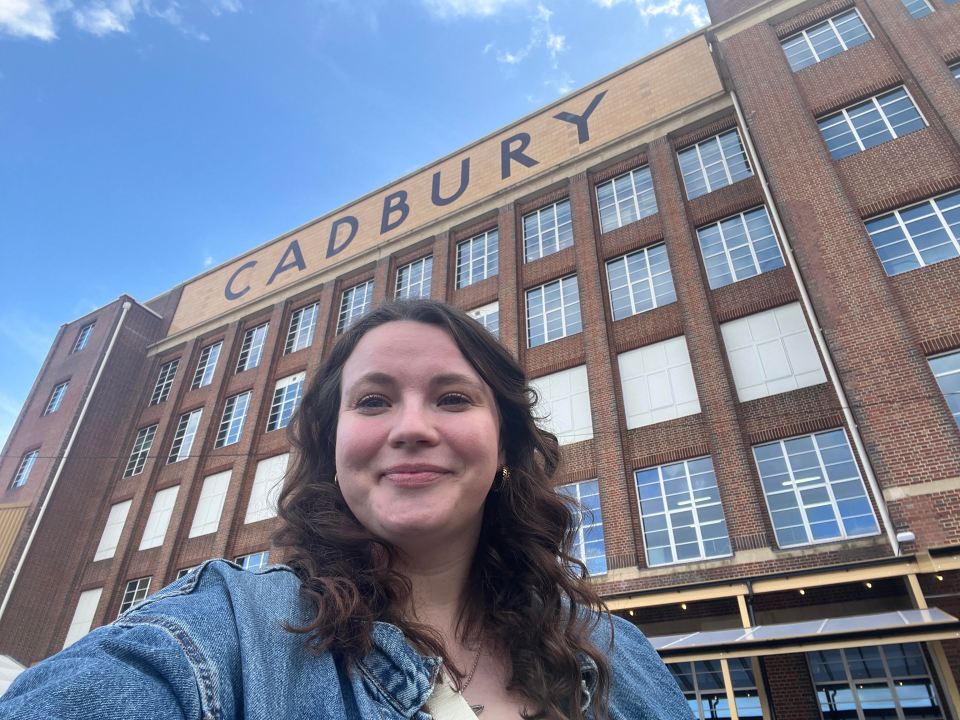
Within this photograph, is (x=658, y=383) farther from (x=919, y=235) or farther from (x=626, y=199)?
(x=626, y=199)

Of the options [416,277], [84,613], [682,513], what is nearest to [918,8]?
[682,513]

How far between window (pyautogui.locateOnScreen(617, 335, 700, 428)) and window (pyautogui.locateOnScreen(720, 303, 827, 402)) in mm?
1119

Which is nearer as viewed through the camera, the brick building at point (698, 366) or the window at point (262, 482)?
the brick building at point (698, 366)

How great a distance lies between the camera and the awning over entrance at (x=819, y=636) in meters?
7.98

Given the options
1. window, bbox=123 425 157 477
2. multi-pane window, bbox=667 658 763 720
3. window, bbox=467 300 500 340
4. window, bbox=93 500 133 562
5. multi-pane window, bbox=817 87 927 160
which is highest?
multi-pane window, bbox=817 87 927 160

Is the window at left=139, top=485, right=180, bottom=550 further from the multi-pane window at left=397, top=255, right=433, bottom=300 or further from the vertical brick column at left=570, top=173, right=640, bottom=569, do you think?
the vertical brick column at left=570, top=173, right=640, bottom=569

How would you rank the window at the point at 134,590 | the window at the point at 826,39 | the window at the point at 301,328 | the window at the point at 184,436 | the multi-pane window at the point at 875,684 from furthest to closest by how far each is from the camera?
the window at the point at 301,328, the window at the point at 184,436, the window at the point at 134,590, the window at the point at 826,39, the multi-pane window at the point at 875,684

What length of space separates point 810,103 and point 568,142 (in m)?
7.92

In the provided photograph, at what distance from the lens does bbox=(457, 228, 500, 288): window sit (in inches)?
813

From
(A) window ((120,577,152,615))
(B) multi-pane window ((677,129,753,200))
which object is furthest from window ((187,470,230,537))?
(B) multi-pane window ((677,129,753,200))

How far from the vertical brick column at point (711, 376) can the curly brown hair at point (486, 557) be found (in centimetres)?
1160

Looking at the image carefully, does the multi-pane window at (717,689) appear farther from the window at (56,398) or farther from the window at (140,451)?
the window at (56,398)

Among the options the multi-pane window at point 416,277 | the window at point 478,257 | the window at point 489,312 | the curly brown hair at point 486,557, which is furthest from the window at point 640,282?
the curly brown hair at point 486,557

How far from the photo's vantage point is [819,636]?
8727 mm
